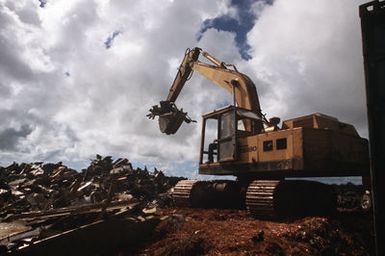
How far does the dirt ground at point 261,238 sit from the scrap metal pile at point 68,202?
1.04 metres

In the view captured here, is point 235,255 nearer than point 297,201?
Yes

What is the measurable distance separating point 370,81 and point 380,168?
1.03 meters

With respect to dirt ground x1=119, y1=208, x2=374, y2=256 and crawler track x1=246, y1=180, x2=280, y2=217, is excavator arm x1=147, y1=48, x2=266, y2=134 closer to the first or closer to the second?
crawler track x1=246, y1=180, x2=280, y2=217

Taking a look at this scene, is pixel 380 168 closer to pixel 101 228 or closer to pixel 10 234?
pixel 101 228

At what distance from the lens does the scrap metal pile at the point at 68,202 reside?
6688mm

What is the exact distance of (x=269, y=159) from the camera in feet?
31.1

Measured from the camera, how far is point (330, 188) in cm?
1079

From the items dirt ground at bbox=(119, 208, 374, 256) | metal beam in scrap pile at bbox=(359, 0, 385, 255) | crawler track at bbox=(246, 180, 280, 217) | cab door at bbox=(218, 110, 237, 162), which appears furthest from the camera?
cab door at bbox=(218, 110, 237, 162)

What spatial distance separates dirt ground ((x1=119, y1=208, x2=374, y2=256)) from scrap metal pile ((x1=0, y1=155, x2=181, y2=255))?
104 cm

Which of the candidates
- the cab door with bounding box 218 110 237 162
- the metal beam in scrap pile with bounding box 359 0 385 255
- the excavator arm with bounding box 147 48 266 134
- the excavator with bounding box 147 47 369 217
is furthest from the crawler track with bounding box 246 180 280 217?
the metal beam in scrap pile with bounding box 359 0 385 255

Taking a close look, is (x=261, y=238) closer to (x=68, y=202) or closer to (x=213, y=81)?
(x=68, y=202)

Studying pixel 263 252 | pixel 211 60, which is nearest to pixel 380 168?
pixel 263 252

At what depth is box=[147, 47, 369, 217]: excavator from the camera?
888 cm

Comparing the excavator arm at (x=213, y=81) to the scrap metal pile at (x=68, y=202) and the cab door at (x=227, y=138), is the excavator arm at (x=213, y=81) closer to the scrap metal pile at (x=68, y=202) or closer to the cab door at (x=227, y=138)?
the cab door at (x=227, y=138)
